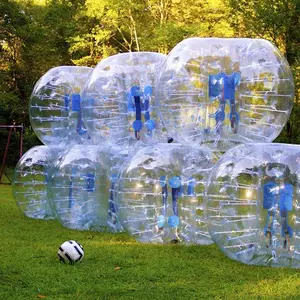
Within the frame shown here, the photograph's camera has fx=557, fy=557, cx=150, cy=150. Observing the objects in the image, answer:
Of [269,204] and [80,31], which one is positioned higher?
[80,31]

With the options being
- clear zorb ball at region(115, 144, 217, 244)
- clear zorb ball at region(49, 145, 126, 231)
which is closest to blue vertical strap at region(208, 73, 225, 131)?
clear zorb ball at region(115, 144, 217, 244)

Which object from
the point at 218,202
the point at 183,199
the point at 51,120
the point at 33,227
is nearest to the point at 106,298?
the point at 218,202

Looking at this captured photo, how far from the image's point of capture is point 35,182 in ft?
25.6

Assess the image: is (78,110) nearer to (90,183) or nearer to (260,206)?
(90,183)

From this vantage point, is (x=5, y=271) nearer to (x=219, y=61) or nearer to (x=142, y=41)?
(x=219, y=61)

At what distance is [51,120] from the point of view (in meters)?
7.71

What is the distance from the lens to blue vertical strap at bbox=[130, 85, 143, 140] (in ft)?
21.4

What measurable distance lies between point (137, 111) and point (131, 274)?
7.67 ft

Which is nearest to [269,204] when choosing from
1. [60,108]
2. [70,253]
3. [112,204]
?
[70,253]

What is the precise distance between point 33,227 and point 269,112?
135 inches

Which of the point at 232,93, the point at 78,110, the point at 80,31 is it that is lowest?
the point at 78,110

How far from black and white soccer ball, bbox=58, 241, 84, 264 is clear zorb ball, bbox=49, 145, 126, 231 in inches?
62.3

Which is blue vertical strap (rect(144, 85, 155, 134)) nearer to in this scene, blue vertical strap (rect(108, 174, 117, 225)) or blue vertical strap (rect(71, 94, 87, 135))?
blue vertical strap (rect(108, 174, 117, 225))

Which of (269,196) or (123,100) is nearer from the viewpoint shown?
(269,196)
